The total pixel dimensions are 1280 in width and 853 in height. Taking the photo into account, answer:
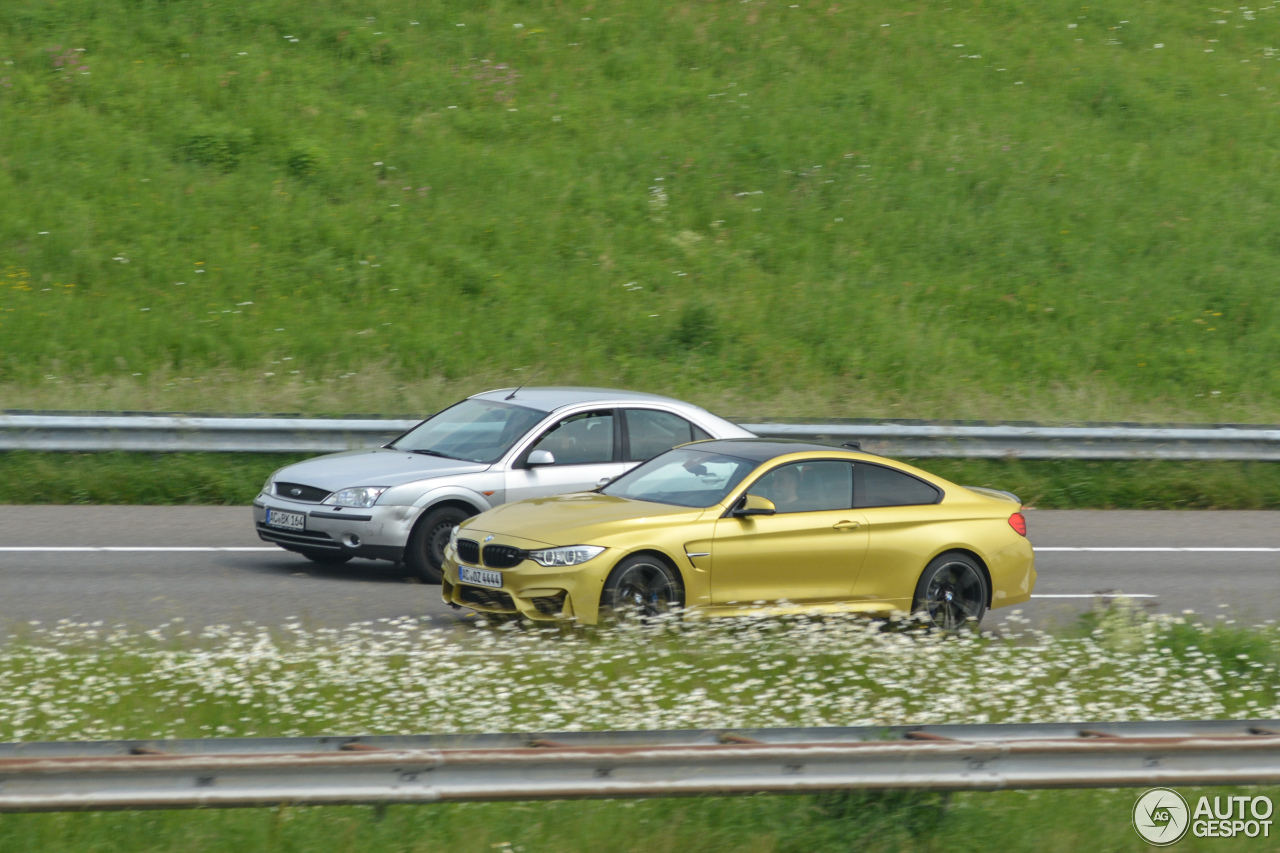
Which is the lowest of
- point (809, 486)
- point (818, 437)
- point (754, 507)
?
point (754, 507)

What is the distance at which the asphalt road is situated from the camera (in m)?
9.85

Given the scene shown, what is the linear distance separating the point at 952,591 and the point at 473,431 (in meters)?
4.26

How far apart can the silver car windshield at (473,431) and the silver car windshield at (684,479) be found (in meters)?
1.52

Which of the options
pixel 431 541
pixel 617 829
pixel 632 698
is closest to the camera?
pixel 617 829

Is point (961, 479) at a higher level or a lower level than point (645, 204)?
lower

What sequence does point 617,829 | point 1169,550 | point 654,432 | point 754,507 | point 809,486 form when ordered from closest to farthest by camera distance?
point 617,829, point 754,507, point 809,486, point 654,432, point 1169,550

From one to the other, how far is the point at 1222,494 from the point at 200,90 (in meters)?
17.5

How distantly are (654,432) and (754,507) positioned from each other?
275cm

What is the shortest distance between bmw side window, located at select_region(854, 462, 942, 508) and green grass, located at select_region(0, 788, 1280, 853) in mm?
4273

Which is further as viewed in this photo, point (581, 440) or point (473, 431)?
point (473, 431)

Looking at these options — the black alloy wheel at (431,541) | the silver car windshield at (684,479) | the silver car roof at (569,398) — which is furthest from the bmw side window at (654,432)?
the black alloy wheel at (431,541)

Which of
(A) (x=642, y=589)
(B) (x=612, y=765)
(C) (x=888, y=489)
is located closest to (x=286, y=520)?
(A) (x=642, y=589)

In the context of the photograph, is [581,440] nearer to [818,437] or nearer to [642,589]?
[642,589]

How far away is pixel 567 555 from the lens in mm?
8797
